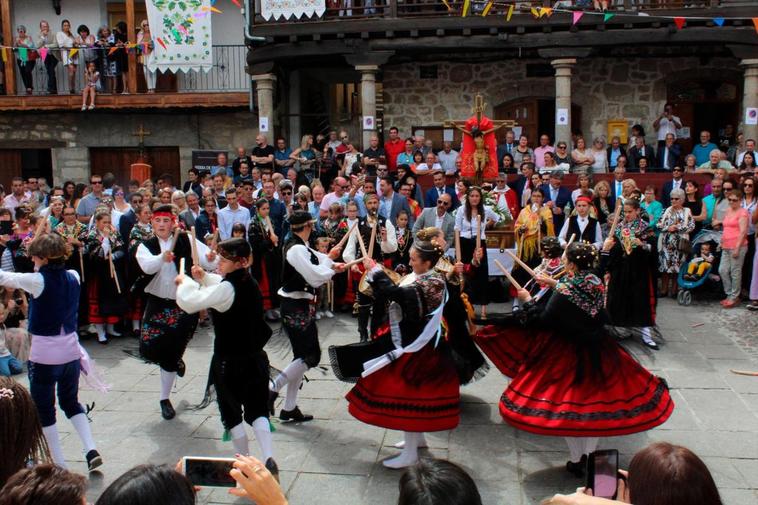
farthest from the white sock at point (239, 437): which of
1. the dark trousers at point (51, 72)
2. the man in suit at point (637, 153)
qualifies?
the dark trousers at point (51, 72)

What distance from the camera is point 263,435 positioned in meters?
5.29

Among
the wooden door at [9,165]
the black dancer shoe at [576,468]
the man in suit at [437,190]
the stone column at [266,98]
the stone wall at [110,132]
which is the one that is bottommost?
the black dancer shoe at [576,468]

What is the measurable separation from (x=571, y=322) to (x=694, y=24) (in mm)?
11706

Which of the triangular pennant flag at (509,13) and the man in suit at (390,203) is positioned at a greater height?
the triangular pennant flag at (509,13)

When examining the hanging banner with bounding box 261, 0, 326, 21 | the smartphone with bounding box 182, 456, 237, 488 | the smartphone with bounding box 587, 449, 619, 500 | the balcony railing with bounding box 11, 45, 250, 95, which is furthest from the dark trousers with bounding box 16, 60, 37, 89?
the smartphone with bounding box 587, 449, 619, 500

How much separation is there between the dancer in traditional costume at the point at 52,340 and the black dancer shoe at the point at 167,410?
3.84 feet

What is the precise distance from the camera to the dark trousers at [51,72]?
17750 millimetres

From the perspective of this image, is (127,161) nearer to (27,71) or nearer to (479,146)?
(27,71)

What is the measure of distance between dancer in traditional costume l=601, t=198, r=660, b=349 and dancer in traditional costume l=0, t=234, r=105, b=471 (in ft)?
18.2

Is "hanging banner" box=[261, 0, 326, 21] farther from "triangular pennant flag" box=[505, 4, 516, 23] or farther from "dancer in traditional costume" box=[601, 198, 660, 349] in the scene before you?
"dancer in traditional costume" box=[601, 198, 660, 349]

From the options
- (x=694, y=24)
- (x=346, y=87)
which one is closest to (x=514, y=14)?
(x=694, y=24)

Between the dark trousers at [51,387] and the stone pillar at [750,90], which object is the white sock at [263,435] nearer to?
the dark trousers at [51,387]

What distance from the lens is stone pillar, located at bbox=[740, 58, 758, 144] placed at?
49.0 feet

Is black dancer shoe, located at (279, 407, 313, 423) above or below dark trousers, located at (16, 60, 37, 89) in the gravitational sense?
below
